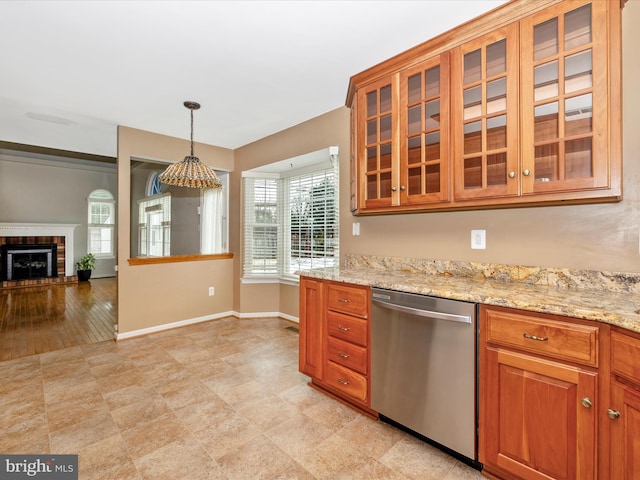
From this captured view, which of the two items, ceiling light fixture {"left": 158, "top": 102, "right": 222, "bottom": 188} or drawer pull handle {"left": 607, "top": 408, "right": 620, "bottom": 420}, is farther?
ceiling light fixture {"left": 158, "top": 102, "right": 222, "bottom": 188}

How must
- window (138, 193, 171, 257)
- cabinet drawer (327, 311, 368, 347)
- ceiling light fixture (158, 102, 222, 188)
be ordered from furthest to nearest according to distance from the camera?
window (138, 193, 171, 257), ceiling light fixture (158, 102, 222, 188), cabinet drawer (327, 311, 368, 347)

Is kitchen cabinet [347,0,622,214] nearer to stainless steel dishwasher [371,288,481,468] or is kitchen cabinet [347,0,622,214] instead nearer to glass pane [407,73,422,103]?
glass pane [407,73,422,103]

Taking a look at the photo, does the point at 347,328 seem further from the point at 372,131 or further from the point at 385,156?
the point at 372,131

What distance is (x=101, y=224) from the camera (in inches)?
324

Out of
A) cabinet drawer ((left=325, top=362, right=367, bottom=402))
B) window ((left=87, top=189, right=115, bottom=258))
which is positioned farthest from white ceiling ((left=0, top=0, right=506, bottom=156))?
window ((left=87, top=189, right=115, bottom=258))

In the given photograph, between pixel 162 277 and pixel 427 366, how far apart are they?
3.42 m

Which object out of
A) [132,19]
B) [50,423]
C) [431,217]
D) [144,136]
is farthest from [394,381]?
[144,136]

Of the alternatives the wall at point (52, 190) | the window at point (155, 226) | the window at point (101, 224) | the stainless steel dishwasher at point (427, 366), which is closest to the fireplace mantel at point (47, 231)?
the wall at point (52, 190)

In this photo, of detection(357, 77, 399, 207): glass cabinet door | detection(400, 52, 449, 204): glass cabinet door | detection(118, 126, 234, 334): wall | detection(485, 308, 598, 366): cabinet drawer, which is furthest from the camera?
detection(118, 126, 234, 334): wall

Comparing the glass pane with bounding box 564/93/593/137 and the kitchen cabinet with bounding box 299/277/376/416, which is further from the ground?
the glass pane with bounding box 564/93/593/137

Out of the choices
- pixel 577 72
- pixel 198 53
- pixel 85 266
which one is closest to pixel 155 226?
pixel 198 53

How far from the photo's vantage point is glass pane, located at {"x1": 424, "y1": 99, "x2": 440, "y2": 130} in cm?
202

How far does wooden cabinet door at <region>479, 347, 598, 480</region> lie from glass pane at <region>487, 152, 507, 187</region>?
0.93 m

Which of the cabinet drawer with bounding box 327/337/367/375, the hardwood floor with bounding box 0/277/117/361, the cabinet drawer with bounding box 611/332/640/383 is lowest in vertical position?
the hardwood floor with bounding box 0/277/117/361
